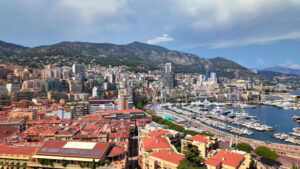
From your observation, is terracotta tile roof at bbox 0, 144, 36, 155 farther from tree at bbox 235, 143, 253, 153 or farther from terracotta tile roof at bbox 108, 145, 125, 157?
tree at bbox 235, 143, 253, 153

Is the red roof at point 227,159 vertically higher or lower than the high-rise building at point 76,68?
lower

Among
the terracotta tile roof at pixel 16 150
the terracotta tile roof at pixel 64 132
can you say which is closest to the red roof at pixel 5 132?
the terracotta tile roof at pixel 64 132

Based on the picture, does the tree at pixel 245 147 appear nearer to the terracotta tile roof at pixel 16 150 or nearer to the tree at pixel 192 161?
the tree at pixel 192 161

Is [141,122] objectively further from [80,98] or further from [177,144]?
[80,98]

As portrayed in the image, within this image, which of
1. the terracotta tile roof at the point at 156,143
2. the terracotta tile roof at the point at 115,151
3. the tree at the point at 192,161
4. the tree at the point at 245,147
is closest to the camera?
the tree at the point at 192,161

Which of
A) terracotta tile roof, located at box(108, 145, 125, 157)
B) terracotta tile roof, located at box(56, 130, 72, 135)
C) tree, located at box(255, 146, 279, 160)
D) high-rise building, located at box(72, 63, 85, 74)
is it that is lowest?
tree, located at box(255, 146, 279, 160)

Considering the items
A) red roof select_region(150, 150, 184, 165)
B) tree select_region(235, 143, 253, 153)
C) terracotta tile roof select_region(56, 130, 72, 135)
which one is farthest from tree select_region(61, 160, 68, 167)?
tree select_region(235, 143, 253, 153)

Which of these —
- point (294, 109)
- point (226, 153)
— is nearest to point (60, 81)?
point (226, 153)

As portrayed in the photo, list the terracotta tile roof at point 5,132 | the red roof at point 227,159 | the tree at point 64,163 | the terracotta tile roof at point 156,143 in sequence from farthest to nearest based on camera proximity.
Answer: the terracotta tile roof at point 5,132 → the terracotta tile roof at point 156,143 → the tree at point 64,163 → the red roof at point 227,159

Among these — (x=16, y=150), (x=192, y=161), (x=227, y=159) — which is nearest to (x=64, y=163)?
(x=16, y=150)
